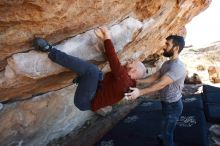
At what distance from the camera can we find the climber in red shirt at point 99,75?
4.36 m

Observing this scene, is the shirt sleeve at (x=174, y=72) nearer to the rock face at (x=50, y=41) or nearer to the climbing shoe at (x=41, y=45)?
the rock face at (x=50, y=41)

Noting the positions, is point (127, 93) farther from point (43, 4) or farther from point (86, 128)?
point (86, 128)

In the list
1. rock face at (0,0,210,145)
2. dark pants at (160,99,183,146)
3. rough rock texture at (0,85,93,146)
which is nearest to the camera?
rock face at (0,0,210,145)

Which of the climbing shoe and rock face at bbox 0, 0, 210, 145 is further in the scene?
the climbing shoe

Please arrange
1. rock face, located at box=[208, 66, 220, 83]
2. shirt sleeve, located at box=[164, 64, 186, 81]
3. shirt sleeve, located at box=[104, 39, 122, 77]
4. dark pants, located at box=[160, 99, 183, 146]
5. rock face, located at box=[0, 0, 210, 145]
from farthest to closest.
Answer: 1. rock face, located at box=[208, 66, 220, 83]
2. dark pants, located at box=[160, 99, 183, 146]
3. shirt sleeve, located at box=[164, 64, 186, 81]
4. shirt sleeve, located at box=[104, 39, 122, 77]
5. rock face, located at box=[0, 0, 210, 145]

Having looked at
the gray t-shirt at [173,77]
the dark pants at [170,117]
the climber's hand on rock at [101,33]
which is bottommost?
the dark pants at [170,117]

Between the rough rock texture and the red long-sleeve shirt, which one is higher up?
the red long-sleeve shirt

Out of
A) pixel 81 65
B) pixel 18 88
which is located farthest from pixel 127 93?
pixel 18 88

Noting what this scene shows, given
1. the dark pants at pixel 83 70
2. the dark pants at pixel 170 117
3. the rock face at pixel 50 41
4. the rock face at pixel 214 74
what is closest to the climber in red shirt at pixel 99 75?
the dark pants at pixel 83 70

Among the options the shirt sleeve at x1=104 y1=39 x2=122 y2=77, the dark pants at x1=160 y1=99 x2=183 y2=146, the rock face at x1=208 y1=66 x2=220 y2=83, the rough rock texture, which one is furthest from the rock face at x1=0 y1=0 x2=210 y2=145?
the rock face at x1=208 y1=66 x2=220 y2=83

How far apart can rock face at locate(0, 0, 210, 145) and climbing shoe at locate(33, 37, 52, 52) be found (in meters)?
0.08

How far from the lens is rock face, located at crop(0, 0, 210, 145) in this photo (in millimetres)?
4035

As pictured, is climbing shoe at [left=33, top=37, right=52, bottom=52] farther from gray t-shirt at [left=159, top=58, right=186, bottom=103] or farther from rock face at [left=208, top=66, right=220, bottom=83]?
rock face at [left=208, top=66, right=220, bottom=83]

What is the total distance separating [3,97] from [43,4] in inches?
90.2
